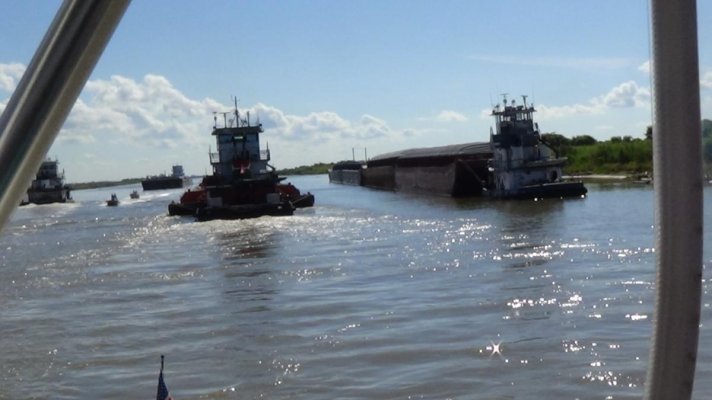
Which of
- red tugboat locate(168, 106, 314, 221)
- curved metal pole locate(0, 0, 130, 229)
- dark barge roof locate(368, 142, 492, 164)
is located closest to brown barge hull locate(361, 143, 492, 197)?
dark barge roof locate(368, 142, 492, 164)

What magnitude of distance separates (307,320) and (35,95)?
11038 millimetres

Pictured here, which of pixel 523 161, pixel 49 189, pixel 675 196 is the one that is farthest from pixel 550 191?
pixel 49 189

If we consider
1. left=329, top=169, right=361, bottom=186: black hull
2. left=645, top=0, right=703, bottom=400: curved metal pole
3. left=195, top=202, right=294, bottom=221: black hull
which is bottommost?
left=195, top=202, right=294, bottom=221: black hull

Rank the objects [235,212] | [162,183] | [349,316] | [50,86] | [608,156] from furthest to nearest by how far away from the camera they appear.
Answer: [162,183] → [608,156] → [235,212] → [349,316] → [50,86]

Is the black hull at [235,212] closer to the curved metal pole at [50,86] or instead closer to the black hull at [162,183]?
the curved metal pole at [50,86]

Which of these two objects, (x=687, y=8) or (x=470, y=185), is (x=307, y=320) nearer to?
(x=687, y=8)

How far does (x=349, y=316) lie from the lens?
11.8 m

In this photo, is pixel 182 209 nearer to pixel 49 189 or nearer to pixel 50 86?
pixel 49 189

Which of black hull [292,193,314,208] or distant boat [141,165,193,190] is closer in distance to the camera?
black hull [292,193,314,208]

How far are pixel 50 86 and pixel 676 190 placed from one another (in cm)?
61

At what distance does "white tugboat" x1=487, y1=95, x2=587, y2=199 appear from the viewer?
1458 inches

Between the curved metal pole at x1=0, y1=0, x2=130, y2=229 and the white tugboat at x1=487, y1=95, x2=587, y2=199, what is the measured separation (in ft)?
120

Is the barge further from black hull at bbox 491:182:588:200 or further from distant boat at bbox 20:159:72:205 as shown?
distant boat at bbox 20:159:72:205

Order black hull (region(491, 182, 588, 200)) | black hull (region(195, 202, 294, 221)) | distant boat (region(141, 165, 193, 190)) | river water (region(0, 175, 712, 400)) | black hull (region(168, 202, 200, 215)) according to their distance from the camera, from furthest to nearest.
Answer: distant boat (region(141, 165, 193, 190)) → black hull (region(168, 202, 200, 215)) → black hull (region(491, 182, 588, 200)) → black hull (region(195, 202, 294, 221)) → river water (region(0, 175, 712, 400))
